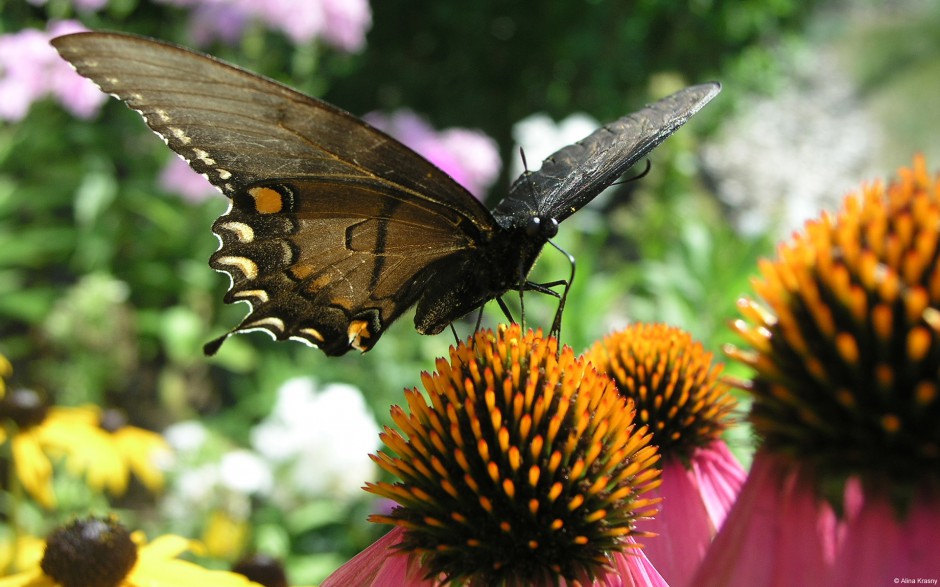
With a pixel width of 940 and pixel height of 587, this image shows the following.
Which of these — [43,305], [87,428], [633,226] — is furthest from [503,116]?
[87,428]

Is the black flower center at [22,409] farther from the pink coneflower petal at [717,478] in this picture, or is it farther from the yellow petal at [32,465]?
the pink coneflower petal at [717,478]

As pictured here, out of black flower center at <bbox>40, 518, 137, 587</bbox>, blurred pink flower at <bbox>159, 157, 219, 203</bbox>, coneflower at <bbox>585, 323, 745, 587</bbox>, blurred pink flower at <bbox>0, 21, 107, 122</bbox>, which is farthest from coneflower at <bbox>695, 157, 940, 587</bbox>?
blurred pink flower at <bbox>0, 21, 107, 122</bbox>

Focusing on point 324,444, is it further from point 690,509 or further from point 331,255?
point 690,509

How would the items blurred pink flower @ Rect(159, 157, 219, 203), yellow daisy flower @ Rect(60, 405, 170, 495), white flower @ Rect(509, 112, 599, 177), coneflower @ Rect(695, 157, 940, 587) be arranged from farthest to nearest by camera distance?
white flower @ Rect(509, 112, 599, 177) < blurred pink flower @ Rect(159, 157, 219, 203) < yellow daisy flower @ Rect(60, 405, 170, 495) < coneflower @ Rect(695, 157, 940, 587)

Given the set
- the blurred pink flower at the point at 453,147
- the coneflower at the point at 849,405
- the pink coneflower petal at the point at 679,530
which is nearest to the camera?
the coneflower at the point at 849,405

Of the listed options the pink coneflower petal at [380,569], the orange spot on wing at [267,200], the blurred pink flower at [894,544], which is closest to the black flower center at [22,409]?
A: the orange spot on wing at [267,200]

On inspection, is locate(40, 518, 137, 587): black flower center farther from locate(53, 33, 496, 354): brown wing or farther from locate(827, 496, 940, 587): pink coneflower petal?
locate(827, 496, 940, 587): pink coneflower petal

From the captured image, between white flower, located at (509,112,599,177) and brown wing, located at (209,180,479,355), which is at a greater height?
white flower, located at (509,112,599,177)

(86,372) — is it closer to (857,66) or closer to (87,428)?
(87,428)
